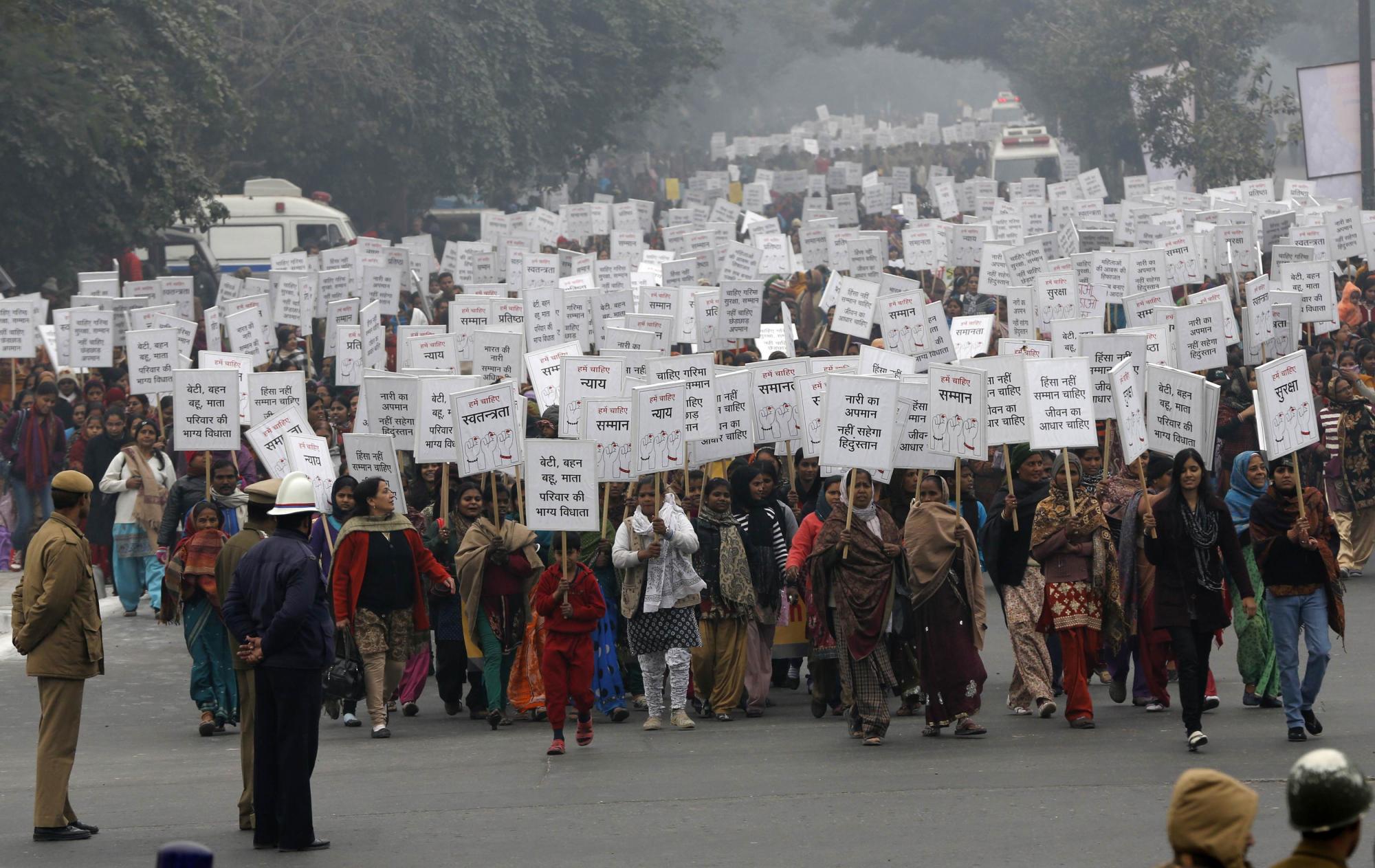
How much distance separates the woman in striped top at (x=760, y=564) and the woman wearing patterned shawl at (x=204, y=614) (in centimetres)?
271

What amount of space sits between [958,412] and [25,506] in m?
8.61

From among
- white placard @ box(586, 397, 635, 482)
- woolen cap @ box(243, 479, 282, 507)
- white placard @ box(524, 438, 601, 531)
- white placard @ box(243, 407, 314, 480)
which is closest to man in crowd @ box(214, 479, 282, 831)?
woolen cap @ box(243, 479, 282, 507)

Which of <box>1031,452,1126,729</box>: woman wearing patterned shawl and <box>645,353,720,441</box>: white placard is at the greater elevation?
<box>645,353,720,441</box>: white placard

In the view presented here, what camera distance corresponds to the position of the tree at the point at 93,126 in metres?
25.5

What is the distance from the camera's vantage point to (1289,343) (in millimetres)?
18156

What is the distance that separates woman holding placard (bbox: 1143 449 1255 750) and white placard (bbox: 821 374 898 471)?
1.46 metres

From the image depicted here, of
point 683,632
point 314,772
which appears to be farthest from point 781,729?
point 314,772

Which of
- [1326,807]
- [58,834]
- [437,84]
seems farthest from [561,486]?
[437,84]

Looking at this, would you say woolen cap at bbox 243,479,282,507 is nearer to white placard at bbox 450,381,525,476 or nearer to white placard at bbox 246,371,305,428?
white placard at bbox 450,381,525,476

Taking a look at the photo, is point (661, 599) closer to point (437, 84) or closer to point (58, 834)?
point (58, 834)

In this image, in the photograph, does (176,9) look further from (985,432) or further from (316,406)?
(985,432)

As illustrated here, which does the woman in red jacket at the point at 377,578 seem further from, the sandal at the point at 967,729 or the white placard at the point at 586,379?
the sandal at the point at 967,729

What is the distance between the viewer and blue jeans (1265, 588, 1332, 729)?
31.1 ft

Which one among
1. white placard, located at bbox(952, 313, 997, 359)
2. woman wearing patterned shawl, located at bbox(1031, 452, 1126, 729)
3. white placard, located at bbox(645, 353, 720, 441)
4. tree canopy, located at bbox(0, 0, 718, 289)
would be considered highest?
tree canopy, located at bbox(0, 0, 718, 289)
